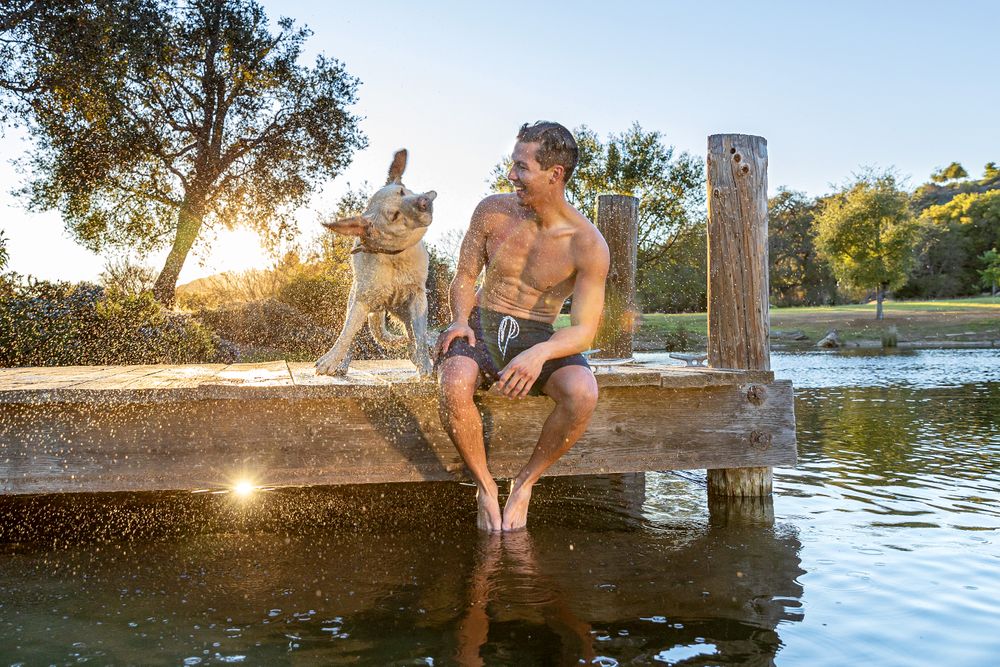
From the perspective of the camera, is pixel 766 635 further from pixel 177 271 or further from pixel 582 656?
pixel 177 271

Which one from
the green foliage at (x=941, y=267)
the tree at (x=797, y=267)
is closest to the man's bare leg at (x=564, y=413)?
the tree at (x=797, y=267)

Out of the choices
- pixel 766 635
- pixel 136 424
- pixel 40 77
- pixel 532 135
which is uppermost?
pixel 40 77

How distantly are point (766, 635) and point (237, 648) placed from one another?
1.98m

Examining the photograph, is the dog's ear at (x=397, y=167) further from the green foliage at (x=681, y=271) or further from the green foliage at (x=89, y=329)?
the green foliage at (x=681, y=271)

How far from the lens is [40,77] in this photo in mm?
14859

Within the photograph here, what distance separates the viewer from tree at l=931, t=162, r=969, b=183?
85938 mm

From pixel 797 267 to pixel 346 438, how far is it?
183ft

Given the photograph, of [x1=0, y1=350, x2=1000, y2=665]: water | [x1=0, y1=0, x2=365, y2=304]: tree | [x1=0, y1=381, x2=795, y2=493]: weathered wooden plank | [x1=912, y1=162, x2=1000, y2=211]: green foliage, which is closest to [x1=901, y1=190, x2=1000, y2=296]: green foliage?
[x1=912, y1=162, x2=1000, y2=211]: green foliage

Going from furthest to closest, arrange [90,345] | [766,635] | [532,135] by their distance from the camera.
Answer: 1. [90,345]
2. [532,135]
3. [766,635]

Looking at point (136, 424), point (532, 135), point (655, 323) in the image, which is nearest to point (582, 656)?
point (532, 135)

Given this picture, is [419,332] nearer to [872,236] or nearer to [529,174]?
[529,174]

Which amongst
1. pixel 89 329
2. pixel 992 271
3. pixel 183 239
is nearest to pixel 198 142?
pixel 183 239

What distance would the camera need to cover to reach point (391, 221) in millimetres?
4461

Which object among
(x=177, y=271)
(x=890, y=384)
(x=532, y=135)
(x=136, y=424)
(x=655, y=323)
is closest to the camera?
(x=532, y=135)
